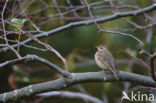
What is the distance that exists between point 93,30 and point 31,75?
1601 millimetres

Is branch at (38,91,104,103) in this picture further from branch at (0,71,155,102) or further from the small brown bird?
branch at (0,71,155,102)

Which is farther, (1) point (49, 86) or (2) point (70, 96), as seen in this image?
(2) point (70, 96)

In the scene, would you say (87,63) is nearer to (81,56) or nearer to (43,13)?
(81,56)

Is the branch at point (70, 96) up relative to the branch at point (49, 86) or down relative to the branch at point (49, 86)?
down

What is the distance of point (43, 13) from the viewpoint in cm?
566

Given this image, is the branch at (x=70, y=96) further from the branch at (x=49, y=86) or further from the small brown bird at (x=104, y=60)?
the branch at (x=49, y=86)

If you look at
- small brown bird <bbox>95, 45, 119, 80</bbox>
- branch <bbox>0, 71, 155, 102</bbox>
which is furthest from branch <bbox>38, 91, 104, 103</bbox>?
branch <bbox>0, 71, 155, 102</bbox>

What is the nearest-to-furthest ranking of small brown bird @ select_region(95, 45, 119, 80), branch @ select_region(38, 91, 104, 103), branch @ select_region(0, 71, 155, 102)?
1. branch @ select_region(0, 71, 155, 102)
2. small brown bird @ select_region(95, 45, 119, 80)
3. branch @ select_region(38, 91, 104, 103)

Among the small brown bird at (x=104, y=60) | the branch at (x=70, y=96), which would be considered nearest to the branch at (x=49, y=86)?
the small brown bird at (x=104, y=60)

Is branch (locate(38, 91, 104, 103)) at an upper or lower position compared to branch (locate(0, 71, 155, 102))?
lower

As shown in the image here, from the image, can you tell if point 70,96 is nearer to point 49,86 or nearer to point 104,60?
point 104,60

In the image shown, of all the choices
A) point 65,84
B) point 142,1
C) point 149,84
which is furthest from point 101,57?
point 142,1

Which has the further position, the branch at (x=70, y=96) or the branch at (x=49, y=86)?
the branch at (x=70, y=96)

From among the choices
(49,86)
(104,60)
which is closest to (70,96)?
(104,60)
